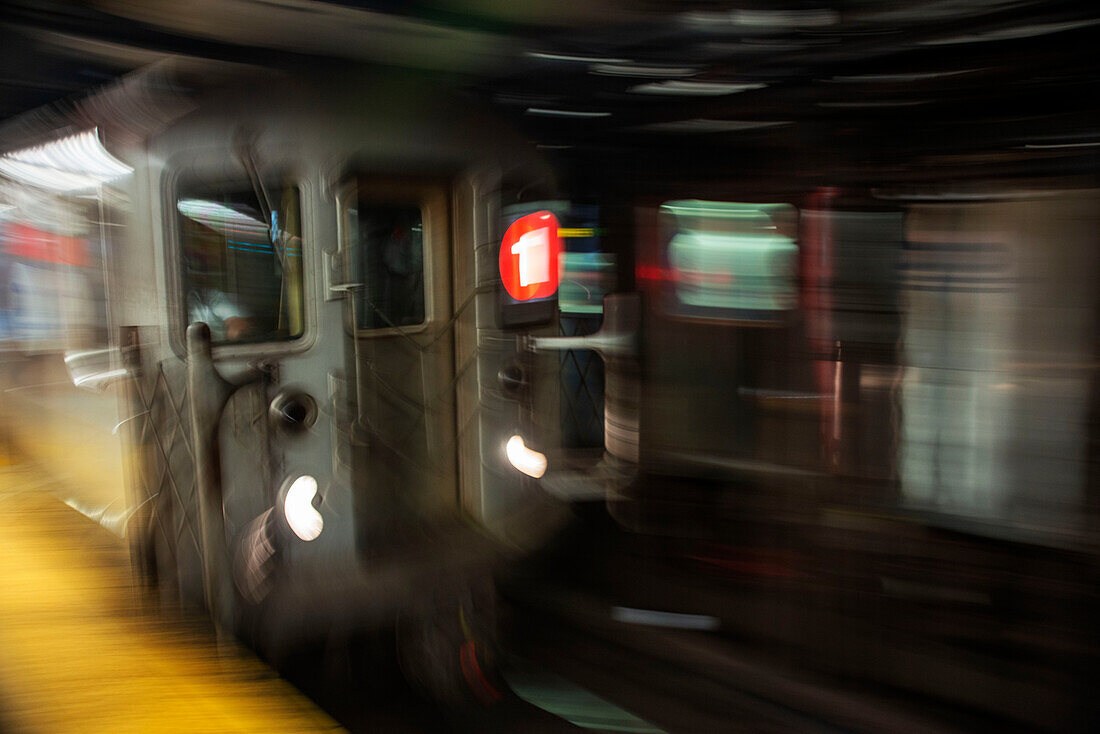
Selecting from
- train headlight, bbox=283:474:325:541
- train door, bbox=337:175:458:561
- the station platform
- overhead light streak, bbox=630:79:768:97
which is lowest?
the station platform

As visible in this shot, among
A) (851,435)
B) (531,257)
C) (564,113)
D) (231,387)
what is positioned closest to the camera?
(231,387)

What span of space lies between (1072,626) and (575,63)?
2.09 metres

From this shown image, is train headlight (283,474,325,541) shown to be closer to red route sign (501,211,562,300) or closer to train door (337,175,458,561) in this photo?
train door (337,175,458,561)

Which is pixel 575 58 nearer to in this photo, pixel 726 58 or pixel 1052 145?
pixel 726 58

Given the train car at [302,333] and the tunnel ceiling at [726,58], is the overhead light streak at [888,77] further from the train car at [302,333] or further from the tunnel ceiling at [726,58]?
the train car at [302,333]

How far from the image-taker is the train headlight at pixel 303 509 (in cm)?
156

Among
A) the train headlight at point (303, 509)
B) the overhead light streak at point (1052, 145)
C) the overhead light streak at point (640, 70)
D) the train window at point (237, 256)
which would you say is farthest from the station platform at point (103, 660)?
the overhead light streak at point (1052, 145)

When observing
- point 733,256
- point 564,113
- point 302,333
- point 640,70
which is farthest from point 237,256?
point 733,256

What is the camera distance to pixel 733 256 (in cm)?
223

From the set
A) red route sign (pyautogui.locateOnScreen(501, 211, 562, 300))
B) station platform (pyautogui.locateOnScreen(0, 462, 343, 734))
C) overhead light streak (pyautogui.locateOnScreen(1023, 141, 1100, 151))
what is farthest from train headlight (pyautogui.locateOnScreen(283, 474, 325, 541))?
overhead light streak (pyautogui.locateOnScreen(1023, 141, 1100, 151))

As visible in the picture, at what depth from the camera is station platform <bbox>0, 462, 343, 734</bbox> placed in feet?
3.32

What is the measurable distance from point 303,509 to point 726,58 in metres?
1.57

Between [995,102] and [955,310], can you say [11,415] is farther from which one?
[955,310]

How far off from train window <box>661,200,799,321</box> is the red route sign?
614mm
